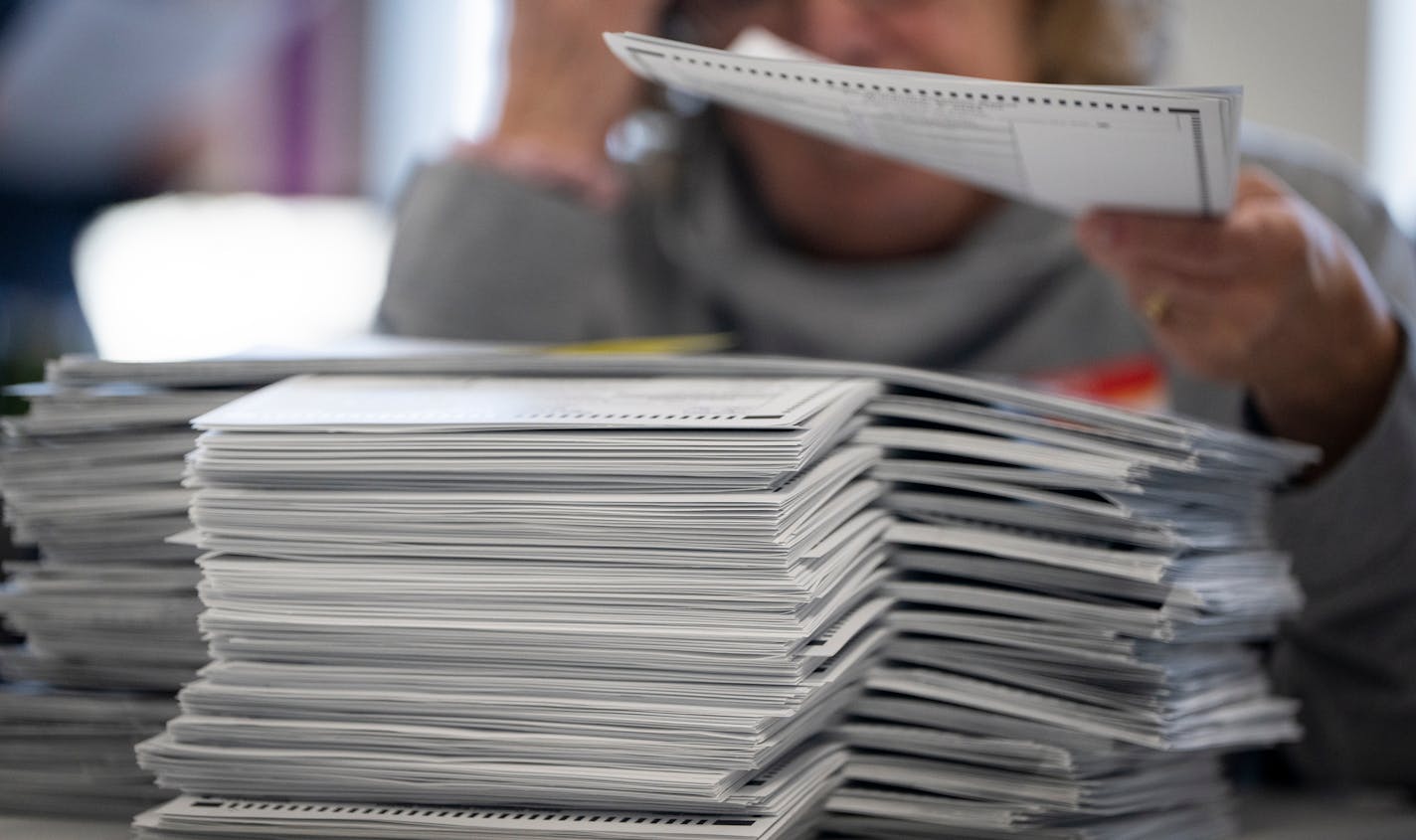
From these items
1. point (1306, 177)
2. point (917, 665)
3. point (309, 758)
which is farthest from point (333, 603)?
point (1306, 177)

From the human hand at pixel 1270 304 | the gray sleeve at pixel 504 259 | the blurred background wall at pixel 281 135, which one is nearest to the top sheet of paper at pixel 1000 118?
the human hand at pixel 1270 304

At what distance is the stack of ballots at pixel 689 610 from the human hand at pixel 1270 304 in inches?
5.6

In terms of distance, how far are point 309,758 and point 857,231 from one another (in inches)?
28.5

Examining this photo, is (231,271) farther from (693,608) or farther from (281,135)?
(693,608)

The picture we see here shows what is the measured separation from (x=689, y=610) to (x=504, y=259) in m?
0.72

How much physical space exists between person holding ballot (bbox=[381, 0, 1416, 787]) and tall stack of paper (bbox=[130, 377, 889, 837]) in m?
0.31

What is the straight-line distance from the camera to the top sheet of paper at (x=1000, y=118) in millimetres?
458

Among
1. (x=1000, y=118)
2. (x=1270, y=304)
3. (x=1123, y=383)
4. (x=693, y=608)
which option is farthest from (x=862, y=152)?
(x=693, y=608)

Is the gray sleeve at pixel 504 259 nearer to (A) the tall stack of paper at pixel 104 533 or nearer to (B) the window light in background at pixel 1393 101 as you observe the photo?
(A) the tall stack of paper at pixel 104 533

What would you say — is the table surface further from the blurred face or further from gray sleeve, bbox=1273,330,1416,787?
the blurred face

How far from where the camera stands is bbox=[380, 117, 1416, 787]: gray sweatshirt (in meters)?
0.77

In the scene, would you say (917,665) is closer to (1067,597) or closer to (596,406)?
(1067,597)

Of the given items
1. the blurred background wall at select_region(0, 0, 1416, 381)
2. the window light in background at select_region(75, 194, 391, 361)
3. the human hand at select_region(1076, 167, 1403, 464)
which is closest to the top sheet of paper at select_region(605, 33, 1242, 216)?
the human hand at select_region(1076, 167, 1403, 464)

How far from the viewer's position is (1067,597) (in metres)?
0.52
